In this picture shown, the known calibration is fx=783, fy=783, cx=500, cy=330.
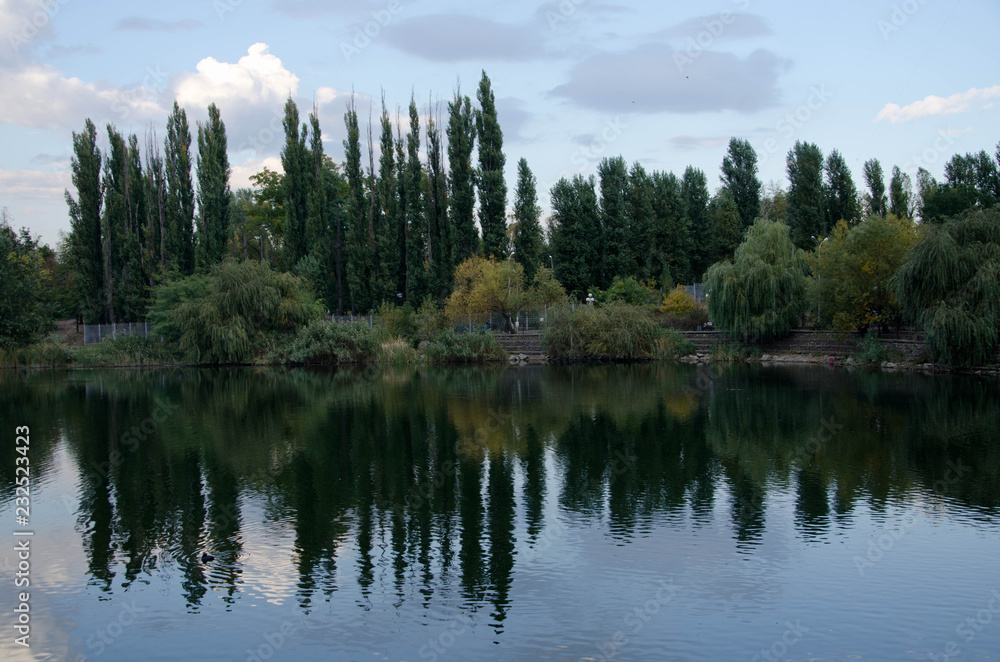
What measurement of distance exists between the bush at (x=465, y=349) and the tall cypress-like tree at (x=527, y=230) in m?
6.73

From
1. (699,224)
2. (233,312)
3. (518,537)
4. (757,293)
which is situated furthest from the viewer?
(699,224)

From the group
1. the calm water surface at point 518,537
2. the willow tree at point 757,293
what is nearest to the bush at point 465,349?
the willow tree at point 757,293

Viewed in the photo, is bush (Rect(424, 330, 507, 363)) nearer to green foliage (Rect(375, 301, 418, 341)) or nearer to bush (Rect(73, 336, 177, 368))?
green foliage (Rect(375, 301, 418, 341))

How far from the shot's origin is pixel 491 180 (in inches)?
1833

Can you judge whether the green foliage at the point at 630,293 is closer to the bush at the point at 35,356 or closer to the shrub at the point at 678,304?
the shrub at the point at 678,304

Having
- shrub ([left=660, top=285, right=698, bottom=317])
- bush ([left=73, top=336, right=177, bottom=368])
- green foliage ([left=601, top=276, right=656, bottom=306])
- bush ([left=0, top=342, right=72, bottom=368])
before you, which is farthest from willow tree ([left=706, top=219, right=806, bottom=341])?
bush ([left=0, top=342, right=72, bottom=368])

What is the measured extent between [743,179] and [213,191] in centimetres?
3803

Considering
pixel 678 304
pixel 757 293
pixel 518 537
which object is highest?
pixel 757 293

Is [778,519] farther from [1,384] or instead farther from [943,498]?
[1,384]

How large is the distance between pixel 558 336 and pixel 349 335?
10709 mm

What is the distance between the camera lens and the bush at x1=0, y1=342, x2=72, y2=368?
41.7 metres

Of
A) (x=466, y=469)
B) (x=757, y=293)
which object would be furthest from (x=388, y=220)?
(x=466, y=469)

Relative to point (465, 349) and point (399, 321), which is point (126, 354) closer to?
point (399, 321)

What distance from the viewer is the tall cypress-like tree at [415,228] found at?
47906 millimetres
